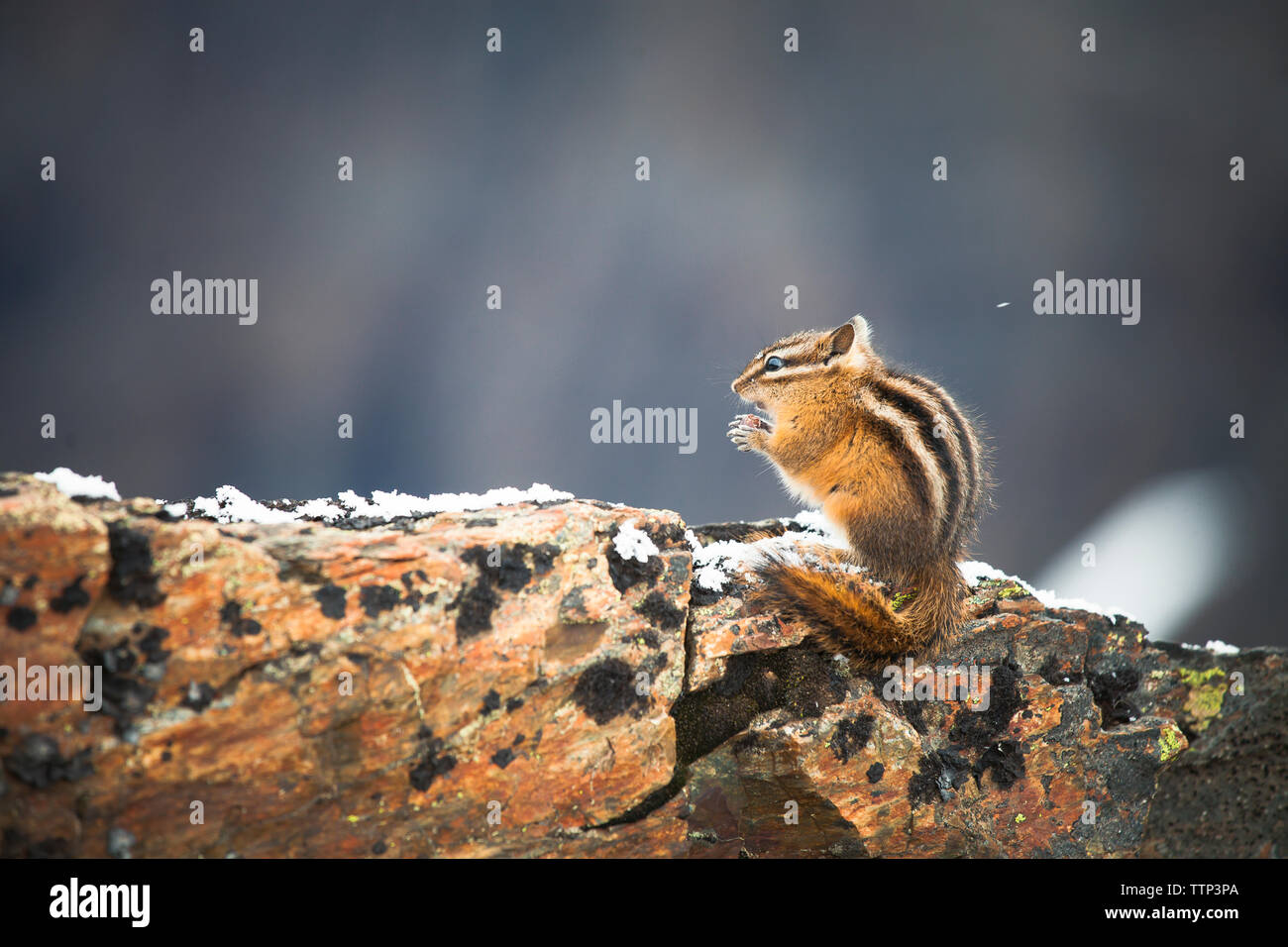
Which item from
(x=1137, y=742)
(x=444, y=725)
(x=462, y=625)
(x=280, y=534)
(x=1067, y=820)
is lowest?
(x=1067, y=820)

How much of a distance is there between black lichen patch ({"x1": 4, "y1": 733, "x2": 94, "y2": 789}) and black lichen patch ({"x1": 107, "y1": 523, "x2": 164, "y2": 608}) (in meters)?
0.29

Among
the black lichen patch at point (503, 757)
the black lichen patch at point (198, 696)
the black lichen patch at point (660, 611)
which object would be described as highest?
the black lichen patch at point (660, 611)

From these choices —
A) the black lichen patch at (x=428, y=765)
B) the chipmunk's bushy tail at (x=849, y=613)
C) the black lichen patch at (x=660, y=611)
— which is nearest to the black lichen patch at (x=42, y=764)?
the black lichen patch at (x=428, y=765)

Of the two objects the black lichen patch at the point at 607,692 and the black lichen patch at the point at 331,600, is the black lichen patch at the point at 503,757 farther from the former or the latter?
the black lichen patch at the point at 331,600

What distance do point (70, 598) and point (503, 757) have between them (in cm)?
98

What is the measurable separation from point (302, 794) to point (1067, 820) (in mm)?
2179

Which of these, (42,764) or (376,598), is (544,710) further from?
(42,764)

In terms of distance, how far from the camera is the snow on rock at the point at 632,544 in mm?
2176

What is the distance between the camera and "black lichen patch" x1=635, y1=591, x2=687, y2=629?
2.15 metres

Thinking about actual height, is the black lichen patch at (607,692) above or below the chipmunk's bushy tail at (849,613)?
below

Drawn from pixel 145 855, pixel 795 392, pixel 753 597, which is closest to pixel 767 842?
pixel 753 597

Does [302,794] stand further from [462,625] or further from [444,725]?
[462,625]

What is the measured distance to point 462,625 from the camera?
189 cm

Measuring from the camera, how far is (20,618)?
151cm
